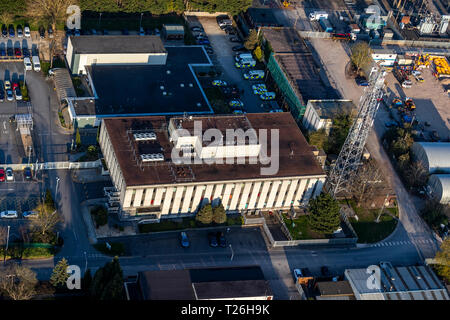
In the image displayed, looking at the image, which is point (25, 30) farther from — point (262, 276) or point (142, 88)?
point (262, 276)

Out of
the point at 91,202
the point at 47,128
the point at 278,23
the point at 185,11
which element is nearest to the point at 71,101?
the point at 47,128

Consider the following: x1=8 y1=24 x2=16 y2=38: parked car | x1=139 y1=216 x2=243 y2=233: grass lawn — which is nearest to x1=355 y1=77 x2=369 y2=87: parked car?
x1=139 y1=216 x2=243 y2=233: grass lawn

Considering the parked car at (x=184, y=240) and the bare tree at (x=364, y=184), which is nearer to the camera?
the parked car at (x=184, y=240)

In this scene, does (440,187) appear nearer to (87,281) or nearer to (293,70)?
(293,70)

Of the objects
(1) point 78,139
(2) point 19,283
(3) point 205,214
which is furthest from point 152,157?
(2) point 19,283

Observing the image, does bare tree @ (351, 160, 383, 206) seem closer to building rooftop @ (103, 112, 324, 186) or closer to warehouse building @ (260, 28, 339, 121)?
building rooftop @ (103, 112, 324, 186)

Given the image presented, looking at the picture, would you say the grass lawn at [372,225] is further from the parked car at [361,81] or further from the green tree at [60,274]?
the green tree at [60,274]

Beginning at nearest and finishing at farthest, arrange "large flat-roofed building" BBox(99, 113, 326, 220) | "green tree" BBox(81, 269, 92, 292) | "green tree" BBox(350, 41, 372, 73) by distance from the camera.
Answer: "green tree" BBox(81, 269, 92, 292) < "large flat-roofed building" BBox(99, 113, 326, 220) < "green tree" BBox(350, 41, 372, 73)

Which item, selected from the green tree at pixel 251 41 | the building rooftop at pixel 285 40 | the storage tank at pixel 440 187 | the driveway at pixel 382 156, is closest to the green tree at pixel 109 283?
the driveway at pixel 382 156
